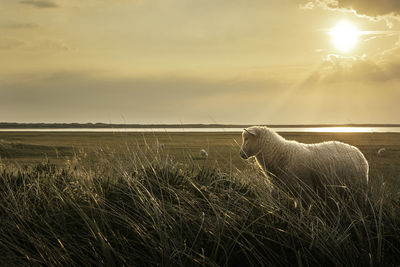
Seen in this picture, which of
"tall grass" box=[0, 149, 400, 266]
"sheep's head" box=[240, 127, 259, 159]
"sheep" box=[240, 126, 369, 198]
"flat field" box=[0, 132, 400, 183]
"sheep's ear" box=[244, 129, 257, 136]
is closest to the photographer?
"tall grass" box=[0, 149, 400, 266]

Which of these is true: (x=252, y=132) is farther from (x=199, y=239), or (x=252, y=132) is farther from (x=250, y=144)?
(x=199, y=239)

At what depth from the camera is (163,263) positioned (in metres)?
3.50

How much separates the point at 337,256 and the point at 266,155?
4.93m

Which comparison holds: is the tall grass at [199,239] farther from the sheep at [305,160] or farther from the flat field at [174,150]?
the sheep at [305,160]

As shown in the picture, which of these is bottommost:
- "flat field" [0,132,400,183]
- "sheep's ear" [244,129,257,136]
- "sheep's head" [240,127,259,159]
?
"flat field" [0,132,400,183]

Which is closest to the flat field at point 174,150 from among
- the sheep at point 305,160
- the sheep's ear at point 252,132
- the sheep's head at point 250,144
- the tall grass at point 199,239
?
the sheep's head at point 250,144

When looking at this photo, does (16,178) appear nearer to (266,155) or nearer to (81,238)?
(81,238)

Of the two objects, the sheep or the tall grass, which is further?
the sheep

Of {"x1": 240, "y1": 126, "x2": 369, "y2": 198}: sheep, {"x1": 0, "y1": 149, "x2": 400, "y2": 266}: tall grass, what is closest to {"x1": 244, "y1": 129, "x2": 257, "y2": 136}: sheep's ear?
{"x1": 240, "y1": 126, "x2": 369, "y2": 198}: sheep

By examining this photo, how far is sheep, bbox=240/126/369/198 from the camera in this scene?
7488 millimetres

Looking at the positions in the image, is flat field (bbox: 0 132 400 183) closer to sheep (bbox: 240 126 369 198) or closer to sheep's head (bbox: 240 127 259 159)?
sheep's head (bbox: 240 127 259 159)

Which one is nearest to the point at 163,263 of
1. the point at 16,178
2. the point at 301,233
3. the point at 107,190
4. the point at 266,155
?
the point at 301,233

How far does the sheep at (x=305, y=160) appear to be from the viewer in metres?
7.49

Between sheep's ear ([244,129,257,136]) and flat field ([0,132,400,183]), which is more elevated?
sheep's ear ([244,129,257,136])
